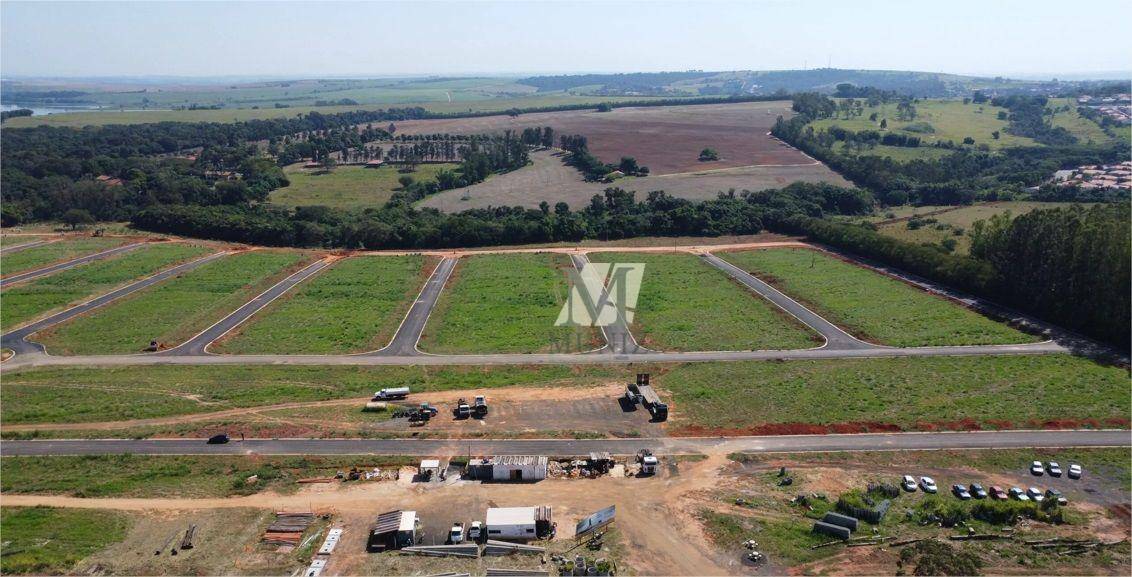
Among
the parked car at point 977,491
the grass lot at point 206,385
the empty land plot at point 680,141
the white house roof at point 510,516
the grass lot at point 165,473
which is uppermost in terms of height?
the empty land plot at point 680,141

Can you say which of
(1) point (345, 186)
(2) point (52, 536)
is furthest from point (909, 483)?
(1) point (345, 186)

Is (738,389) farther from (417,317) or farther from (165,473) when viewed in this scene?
(165,473)

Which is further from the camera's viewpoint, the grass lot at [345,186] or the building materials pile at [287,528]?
the grass lot at [345,186]

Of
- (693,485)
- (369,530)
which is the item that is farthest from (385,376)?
(693,485)

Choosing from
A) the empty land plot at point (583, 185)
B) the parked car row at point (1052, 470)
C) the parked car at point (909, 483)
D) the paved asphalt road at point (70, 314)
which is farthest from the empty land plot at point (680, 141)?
the parked car at point (909, 483)

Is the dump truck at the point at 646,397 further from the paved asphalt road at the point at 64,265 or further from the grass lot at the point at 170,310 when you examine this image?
the paved asphalt road at the point at 64,265

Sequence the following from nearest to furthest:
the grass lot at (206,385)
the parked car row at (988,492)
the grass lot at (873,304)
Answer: the parked car row at (988,492) → the grass lot at (206,385) → the grass lot at (873,304)

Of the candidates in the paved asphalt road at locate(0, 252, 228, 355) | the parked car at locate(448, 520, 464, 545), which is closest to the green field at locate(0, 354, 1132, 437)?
the paved asphalt road at locate(0, 252, 228, 355)
